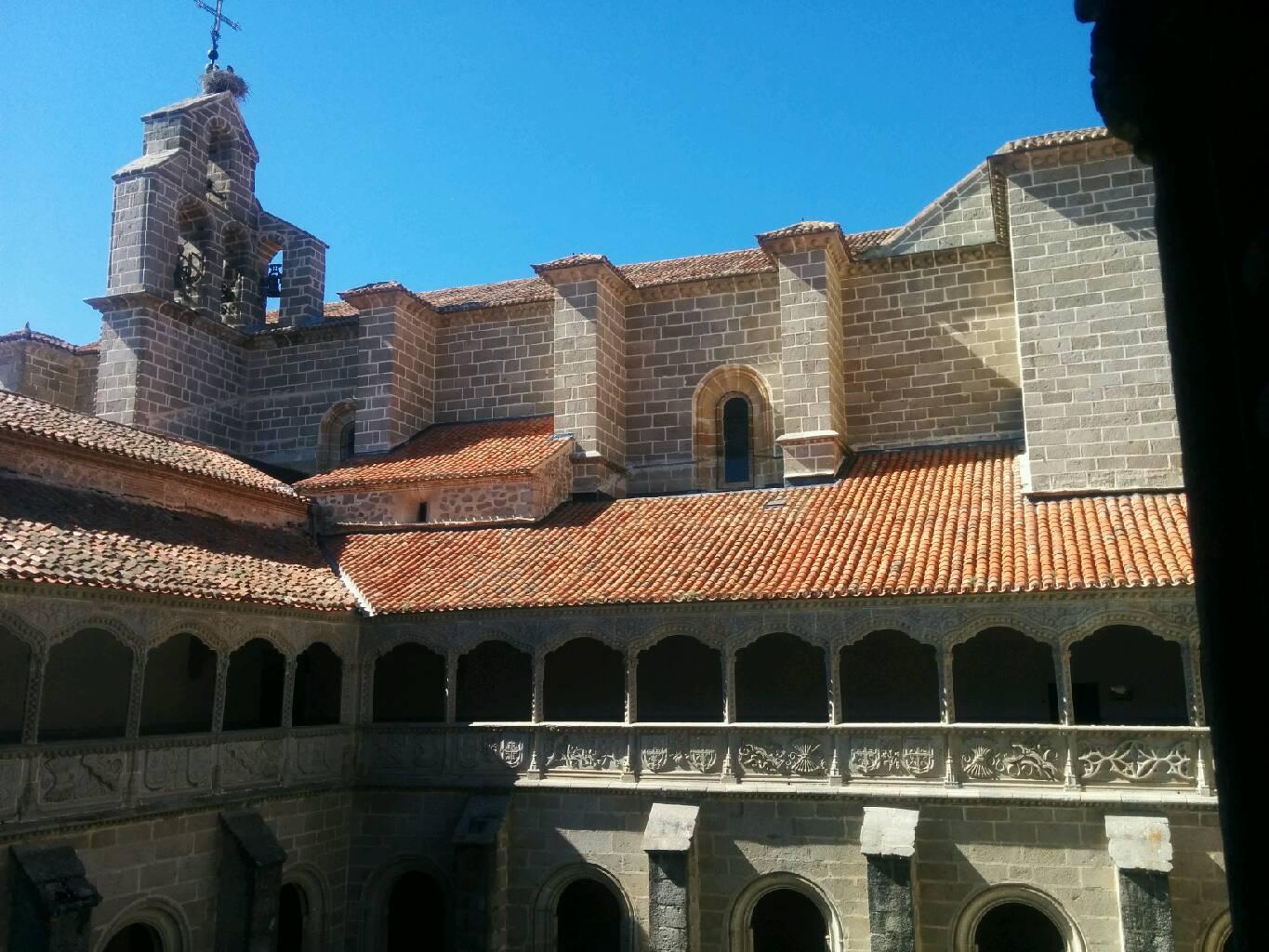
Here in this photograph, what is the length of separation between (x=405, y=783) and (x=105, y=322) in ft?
42.2

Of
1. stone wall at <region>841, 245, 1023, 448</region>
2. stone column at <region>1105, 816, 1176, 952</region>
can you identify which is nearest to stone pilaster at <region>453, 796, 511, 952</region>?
Answer: stone column at <region>1105, 816, 1176, 952</region>

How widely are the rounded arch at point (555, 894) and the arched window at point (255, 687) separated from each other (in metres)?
5.47

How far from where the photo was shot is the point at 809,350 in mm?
21109

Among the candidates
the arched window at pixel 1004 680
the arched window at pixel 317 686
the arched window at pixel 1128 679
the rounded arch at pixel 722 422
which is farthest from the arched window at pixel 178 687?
the arched window at pixel 1128 679

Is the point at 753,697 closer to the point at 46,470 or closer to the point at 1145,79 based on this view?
the point at 46,470

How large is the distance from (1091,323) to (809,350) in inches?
195

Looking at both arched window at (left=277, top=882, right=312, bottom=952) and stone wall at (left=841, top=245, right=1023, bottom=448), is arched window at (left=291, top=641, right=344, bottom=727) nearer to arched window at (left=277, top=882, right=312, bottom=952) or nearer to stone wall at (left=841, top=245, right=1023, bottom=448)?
arched window at (left=277, top=882, right=312, bottom=952)

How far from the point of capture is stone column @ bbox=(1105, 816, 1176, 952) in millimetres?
13031

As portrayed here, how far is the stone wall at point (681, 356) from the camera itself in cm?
2280

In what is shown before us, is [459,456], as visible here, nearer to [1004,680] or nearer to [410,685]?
[410,685]

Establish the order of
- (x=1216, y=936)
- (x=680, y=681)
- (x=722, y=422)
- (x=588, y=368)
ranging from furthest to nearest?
(x=722, y=422) < (x=588, y=368) < (x=680, y=681) < (x=1216, y=936)

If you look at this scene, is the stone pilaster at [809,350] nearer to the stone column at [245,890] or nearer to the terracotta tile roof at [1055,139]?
the terracotta tile roof at [1055,139]

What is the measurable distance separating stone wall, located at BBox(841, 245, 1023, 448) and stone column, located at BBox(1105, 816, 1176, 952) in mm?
9046

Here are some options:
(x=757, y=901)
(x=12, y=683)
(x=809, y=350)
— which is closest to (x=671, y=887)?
(x=757, y=901)
